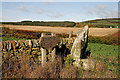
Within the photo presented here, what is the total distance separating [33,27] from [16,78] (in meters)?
17.7

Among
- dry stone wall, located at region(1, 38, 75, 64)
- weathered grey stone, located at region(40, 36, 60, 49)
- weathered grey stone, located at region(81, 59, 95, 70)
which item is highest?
weathered grey stone, located at region(40, 36, 60, 49)

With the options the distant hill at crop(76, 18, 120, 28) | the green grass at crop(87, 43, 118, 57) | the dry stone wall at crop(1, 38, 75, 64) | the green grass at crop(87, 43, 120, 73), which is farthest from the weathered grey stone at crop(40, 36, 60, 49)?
the distant hill at crop(76, 18, 120, 28)

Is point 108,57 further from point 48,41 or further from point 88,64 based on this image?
point 48,41

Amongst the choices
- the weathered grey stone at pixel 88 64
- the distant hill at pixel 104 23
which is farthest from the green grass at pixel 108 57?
the distant hill at pixel 104 23

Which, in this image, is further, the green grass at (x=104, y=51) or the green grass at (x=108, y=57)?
the green grass at (x=104, y=51)

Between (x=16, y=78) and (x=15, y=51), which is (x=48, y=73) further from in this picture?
(x=15, y=51)

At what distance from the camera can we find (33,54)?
19.7 ft

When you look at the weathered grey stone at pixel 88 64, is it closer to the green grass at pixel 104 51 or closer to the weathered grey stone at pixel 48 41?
the weathered grey stone at pixel 48 41

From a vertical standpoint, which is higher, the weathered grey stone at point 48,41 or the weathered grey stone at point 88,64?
the weathered grey stone at point 48,41

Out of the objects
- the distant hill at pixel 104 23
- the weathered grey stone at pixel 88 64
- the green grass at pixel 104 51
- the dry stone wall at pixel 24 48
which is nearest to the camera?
the weathered grey stone at pixel 88 64

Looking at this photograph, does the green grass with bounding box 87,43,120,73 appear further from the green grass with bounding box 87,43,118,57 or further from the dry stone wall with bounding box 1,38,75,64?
the dry stone wall with bounding box 1,38,75,64

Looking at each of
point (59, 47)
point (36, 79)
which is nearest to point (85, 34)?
point (59, 47)

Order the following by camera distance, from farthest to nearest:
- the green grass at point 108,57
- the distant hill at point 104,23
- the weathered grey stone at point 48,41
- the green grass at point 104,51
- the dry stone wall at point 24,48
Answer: the distant hill at point 104,23 < the green grass at point 104,51 < the dry stone wall at point 24,48 < the green grass at point 108,57 < the weathered grey stone at point 48,41

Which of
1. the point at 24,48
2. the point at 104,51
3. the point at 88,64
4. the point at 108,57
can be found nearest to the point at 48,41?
the point at 24,48
